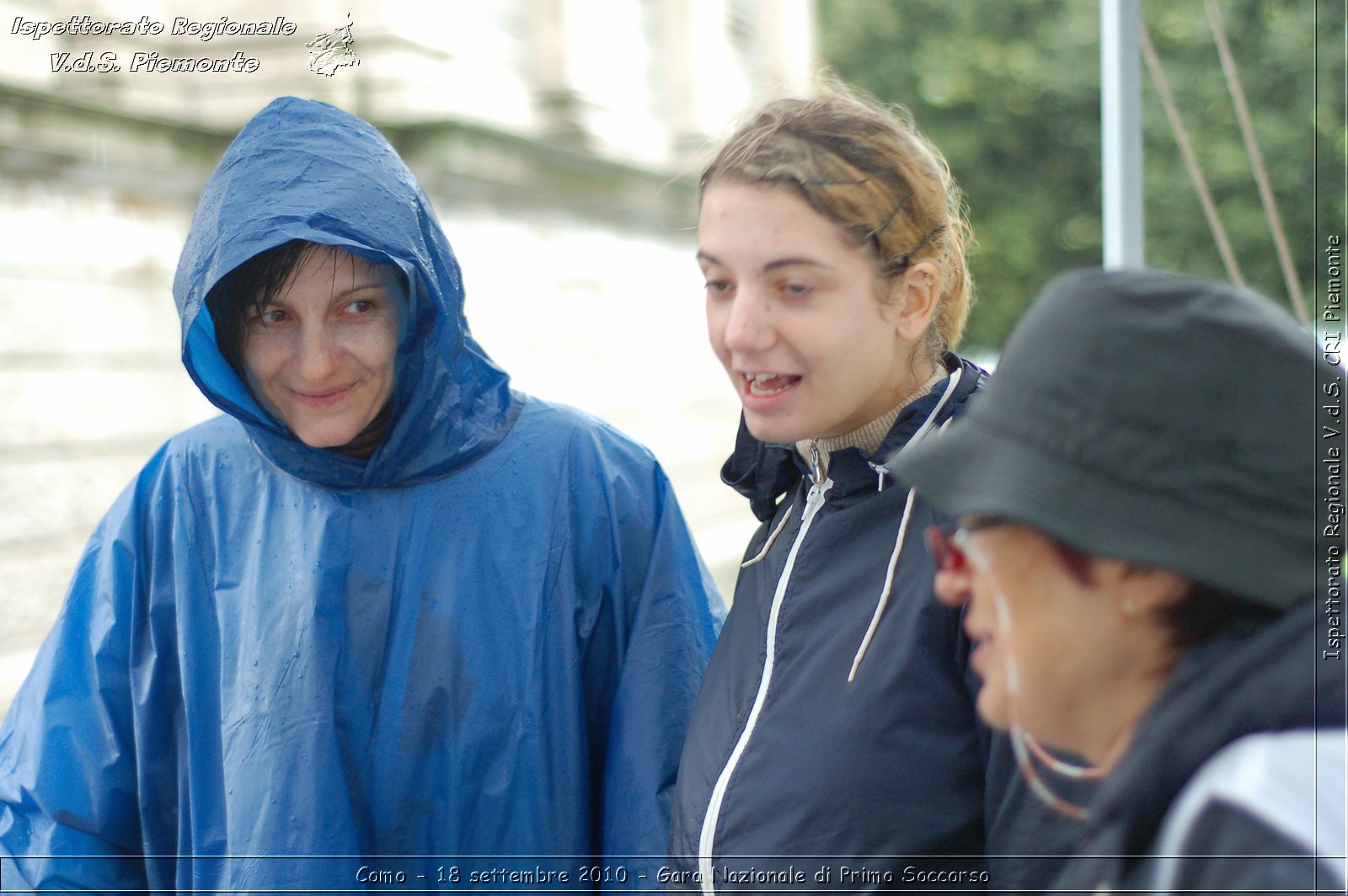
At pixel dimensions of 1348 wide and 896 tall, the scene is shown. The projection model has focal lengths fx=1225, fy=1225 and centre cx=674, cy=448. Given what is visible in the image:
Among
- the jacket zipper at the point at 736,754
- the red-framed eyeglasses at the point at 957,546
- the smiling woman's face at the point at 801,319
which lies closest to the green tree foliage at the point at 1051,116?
the smiling woman's face at the point at 801,319

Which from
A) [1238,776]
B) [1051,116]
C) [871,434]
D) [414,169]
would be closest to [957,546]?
[1238,776]

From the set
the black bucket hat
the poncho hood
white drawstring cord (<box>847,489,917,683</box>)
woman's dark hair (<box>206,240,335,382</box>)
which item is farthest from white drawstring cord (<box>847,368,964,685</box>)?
woman's dark hair (<box>206,240,335,382</box>)

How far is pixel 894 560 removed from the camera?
143cm

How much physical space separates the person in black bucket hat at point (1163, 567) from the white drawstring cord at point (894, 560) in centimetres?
41

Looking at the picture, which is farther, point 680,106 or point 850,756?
point 680,106

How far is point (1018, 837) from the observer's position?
4.04 ft

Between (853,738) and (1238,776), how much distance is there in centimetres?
64

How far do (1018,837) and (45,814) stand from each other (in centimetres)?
150

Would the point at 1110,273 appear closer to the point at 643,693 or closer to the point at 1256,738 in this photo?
the point at 1256,738

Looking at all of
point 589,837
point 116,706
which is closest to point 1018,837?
point 589,837

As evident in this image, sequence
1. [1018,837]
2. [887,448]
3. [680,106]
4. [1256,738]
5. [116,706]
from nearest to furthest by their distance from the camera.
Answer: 1. [1256,738]
2. [1018,837]
3. [887,448]
4. [116,706]
5. [680,106]

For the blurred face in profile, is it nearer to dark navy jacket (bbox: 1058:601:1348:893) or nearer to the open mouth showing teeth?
dark navy jacket (bbox: 1058:601:1348:893)

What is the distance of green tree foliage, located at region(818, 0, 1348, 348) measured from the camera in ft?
56.6

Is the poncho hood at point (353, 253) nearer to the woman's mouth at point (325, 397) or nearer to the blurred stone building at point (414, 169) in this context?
the woman's mouth at point (325, 397)
